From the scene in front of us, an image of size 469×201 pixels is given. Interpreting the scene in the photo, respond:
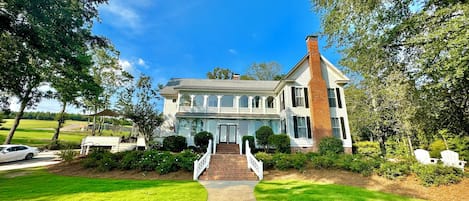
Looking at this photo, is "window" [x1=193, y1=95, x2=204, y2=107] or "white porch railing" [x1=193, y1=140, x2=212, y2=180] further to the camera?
"window" [x1=193, y1=95, x2=204, y2=107]

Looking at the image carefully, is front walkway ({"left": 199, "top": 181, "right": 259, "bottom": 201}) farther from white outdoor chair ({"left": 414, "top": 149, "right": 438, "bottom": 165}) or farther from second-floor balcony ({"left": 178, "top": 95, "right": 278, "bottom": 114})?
second-floor balcony ({"left": 178, "top": 95, "right": 278, "bottom": 114})

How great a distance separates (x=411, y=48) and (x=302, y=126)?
30.4ft

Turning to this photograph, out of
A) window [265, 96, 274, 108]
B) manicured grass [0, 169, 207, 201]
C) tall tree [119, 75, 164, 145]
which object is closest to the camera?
manicured grass [0, 169, 207, 201]

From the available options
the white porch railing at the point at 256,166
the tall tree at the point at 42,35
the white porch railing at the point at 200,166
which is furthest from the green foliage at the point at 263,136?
the tall tree at the point at 42,35

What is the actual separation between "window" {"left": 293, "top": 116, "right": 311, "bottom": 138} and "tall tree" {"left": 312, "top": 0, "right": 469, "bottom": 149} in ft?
22.8

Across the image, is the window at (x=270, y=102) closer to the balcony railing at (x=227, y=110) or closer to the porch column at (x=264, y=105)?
the porch column at (x=264, y=105)

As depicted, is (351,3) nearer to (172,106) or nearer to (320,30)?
(320,30)

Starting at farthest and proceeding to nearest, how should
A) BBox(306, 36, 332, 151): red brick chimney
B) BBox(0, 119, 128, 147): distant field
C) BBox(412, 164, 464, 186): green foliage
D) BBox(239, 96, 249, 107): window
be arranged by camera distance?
BBox(0, 119, 128, 147): distant field → BBox(239, 96, 249, 107): window → BBox(306, 36, 332, 151): red brick chimney → BBox(412, 164, 464, 186): green foliage

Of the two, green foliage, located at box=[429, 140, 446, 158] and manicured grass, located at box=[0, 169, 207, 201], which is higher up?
green foliage, located at box=[429, 140, 446, 158]

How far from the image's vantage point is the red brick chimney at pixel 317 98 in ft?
51.2

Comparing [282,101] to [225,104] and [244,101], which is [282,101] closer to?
[244,101]

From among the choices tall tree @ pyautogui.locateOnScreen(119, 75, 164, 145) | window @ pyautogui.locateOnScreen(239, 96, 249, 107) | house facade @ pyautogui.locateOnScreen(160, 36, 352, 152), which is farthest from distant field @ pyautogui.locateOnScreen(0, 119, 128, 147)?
window @ pyautogui.locateOnScreen(239, 96, 249, 107)

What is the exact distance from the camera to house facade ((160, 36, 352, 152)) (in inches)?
629

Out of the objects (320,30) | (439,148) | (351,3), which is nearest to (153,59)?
(320,30)
